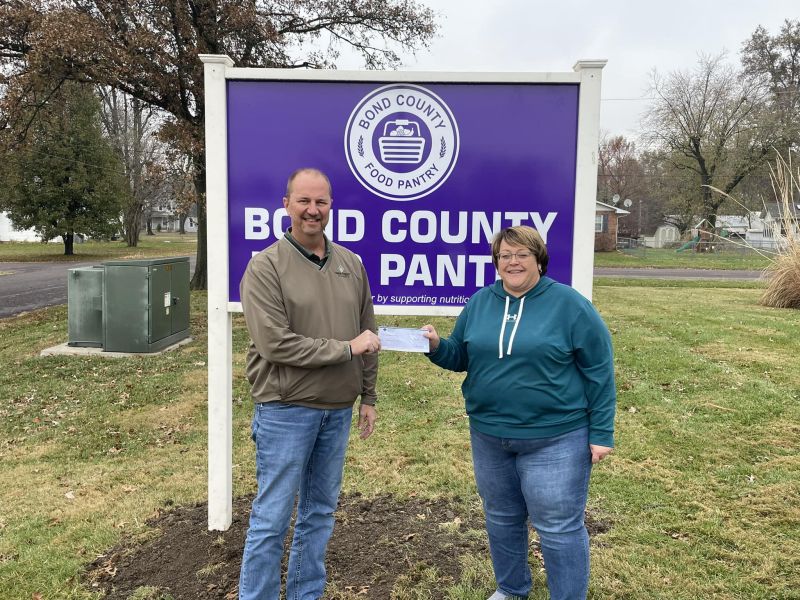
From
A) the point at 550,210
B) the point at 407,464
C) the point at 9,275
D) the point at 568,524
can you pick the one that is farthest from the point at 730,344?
the point at 9,275

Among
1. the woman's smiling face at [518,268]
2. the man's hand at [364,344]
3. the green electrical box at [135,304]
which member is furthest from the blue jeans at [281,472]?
the green electrical box at [135,304]

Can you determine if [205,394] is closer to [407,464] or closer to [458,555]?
[407,464]

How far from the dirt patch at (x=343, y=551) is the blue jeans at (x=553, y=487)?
2.56ft

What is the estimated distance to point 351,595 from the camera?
2.83 meters

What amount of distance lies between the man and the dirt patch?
69 centimetres

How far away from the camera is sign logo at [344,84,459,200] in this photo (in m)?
2.95

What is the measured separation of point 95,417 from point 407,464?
3216 millimetres

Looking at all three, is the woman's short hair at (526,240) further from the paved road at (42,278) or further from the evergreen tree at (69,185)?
the evergreen tree at (69,185)

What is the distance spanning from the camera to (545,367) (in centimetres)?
224

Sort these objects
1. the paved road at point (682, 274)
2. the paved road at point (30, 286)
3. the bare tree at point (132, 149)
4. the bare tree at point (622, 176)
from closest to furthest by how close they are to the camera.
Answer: the paved road at point (30, 286) → the paved road at point (682, 274) → the bare tree at point (132, 149) → the bare tree at point (622, 176)

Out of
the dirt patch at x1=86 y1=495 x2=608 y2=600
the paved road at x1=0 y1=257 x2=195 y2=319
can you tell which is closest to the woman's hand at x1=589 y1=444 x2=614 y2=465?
the dirt patch at x1=86 y1=495 x2=608 y2=600

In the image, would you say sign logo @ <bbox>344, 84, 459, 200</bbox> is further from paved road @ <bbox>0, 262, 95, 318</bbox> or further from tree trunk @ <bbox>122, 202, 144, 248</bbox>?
tree trunk @ <bbox>122, 202, 144, 248</bbox>

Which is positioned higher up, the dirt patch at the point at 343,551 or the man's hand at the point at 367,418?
the man's hand at the point at 367,418

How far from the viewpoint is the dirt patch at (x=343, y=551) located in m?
2.90
